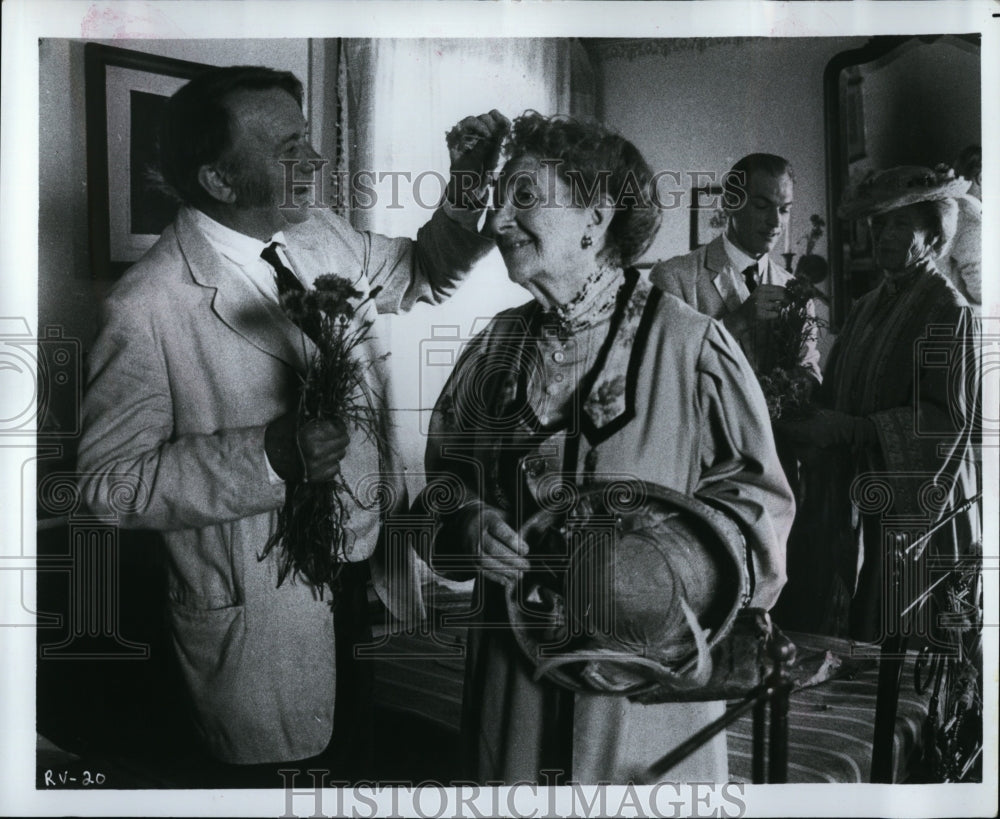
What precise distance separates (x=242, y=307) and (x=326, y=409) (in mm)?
320

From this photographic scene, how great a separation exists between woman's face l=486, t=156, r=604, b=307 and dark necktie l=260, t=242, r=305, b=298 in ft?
1.62

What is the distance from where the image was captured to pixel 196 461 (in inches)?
103

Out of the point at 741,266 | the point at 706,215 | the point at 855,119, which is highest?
the point at 855,119

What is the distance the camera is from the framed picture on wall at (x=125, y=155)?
268 cm

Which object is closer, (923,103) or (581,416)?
(581,416)

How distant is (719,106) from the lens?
272 cm

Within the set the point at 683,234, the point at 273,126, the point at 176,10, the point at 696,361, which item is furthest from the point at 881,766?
the point at 176,10

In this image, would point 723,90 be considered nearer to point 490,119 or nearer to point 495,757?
point 490,119

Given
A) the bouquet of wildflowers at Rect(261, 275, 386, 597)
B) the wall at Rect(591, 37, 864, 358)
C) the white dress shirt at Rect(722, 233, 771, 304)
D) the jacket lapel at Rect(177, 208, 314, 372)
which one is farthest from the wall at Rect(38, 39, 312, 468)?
the white dress shirt at Rect(722, 233, 771, 304)

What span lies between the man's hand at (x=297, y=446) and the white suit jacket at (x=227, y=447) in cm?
3

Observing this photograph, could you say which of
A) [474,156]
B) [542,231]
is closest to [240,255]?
[474,156]

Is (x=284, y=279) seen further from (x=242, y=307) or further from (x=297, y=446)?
(x=297, y=446)

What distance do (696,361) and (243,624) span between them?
1.27 metres

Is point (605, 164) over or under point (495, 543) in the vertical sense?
over
